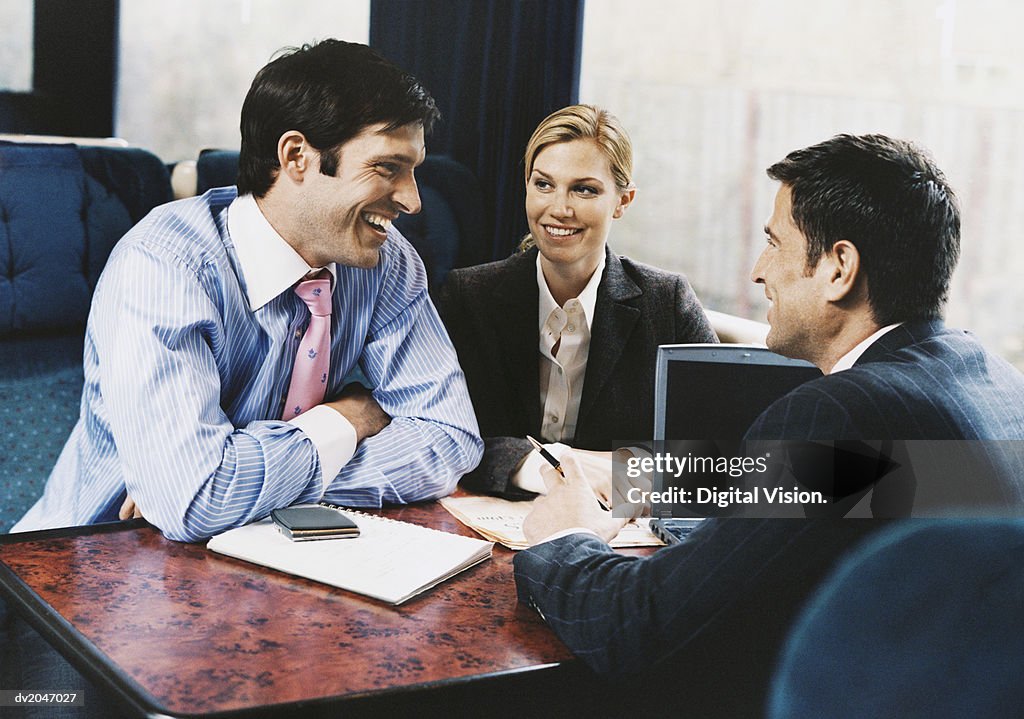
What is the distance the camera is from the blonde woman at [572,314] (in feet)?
5.55

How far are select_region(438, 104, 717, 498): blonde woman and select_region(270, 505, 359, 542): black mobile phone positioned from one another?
1.53ft

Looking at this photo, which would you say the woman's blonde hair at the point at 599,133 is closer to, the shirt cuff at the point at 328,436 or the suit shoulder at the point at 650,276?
the suit shoulder at the point at 650,276

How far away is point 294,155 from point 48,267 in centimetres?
51

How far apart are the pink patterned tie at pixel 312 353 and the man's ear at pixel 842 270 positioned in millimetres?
760

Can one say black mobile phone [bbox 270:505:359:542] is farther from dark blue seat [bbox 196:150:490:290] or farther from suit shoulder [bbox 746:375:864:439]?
dark blue seat [bbox 196:150:490:290]

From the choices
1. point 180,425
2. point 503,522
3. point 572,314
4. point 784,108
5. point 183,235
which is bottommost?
point 503,522

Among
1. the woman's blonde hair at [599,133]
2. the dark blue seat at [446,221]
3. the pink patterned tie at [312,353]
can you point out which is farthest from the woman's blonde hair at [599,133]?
the pink patterned tie at [312,353]

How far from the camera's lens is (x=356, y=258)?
1.54 metres

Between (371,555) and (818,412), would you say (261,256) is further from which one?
(818,412)

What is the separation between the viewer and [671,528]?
1315 mm

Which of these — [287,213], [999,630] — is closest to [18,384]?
[287,213]

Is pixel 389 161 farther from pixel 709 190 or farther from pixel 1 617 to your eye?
pixel 1 617

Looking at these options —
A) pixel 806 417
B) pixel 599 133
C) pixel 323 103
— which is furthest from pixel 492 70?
pixel 806 417

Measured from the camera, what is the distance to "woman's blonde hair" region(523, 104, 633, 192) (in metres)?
1.69
